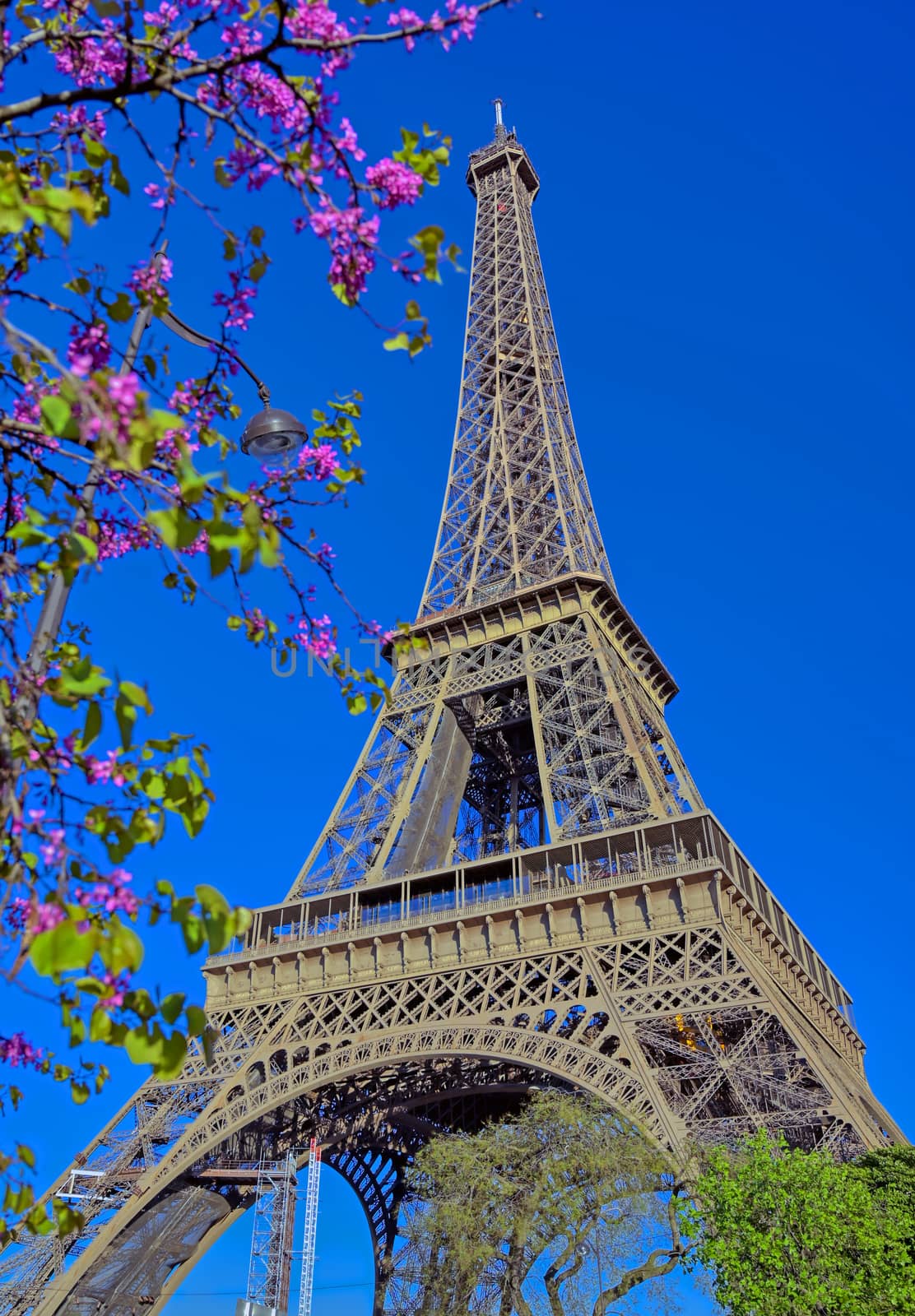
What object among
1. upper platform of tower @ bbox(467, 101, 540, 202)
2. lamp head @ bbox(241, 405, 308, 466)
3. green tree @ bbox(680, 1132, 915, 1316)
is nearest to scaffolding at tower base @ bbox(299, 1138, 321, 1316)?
green tree @ bbox(680, 1132, 915, 1316)

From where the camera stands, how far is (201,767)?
5273 millimetres

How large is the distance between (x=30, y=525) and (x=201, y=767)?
4.20 feet

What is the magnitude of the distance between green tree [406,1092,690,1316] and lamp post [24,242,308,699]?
1703cm

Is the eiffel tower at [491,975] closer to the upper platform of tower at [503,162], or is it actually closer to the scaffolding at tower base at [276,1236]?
the scaffolding at tower base at [276,1236]

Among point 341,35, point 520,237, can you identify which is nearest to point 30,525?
point 341,35

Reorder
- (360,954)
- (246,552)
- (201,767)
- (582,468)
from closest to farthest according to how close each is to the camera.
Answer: (246,552) < (201,767) < (360,954) < (582,468)

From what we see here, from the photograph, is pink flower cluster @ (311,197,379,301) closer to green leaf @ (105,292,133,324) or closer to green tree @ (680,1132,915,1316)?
green leaf @ (105,292,133,324)

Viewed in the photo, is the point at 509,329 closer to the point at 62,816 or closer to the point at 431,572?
the point at 431,572

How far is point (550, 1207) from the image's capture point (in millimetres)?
22156

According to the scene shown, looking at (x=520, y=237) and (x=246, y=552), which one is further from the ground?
(x=520, y=237)

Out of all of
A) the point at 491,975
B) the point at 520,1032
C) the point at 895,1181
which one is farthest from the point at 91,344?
the point at 491,975

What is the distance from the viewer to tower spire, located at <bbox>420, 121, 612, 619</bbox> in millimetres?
43375

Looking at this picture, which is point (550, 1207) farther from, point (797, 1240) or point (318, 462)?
point (318, 462)

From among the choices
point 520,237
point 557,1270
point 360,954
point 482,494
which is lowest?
point 557,1270
